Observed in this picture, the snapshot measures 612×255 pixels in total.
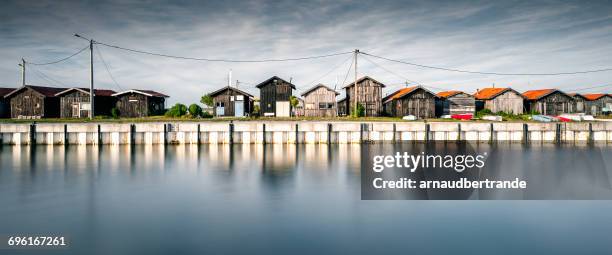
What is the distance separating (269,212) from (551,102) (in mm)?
61963

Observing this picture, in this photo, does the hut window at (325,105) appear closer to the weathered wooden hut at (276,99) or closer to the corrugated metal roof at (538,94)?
the weathered wooden hut at (276,99)

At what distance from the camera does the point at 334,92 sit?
5812 centimetres

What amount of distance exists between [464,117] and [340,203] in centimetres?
3899

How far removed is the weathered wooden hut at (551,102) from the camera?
207 ft

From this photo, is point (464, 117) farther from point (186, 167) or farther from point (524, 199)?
point (186, 167)

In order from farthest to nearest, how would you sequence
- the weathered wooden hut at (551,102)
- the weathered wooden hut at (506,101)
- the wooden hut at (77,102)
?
1. the weathered wooden hut at (551,102)
2. the weathered wooden hut at (506,101)
3. the wooden hut at (77,102)

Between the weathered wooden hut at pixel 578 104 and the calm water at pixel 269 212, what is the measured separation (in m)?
40.8

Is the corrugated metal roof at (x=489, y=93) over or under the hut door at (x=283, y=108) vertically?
over

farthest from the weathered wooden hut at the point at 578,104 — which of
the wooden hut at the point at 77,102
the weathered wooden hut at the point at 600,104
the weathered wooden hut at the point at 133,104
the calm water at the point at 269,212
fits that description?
the wooden hut at the point at 77,102

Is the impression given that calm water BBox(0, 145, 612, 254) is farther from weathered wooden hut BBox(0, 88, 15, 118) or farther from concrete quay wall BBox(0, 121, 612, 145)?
weathered wooden hut BBox(0, 88, 15, 118)

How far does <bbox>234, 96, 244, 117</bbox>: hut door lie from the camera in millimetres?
57156

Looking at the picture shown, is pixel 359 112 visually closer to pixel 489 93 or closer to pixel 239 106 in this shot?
pixel 239 106

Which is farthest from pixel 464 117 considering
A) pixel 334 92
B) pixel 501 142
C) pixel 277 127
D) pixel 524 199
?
pixel 524 199

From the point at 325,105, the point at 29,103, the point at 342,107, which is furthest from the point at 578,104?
the point at 29,103
